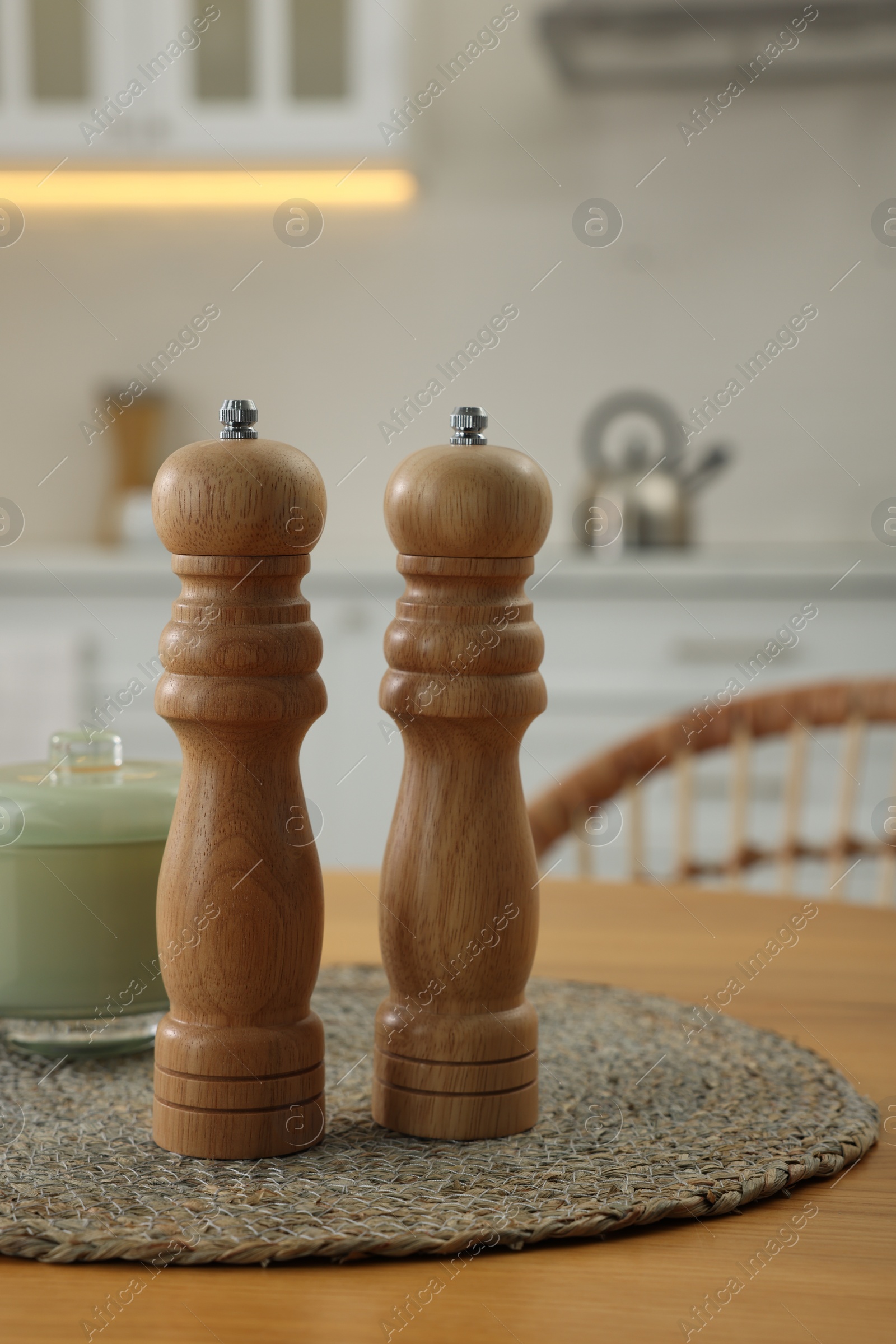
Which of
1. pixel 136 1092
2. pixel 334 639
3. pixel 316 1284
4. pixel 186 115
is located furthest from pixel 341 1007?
pixel 186 115

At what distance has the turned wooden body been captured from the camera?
0.50 m

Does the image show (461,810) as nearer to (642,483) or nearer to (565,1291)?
(565,1291)

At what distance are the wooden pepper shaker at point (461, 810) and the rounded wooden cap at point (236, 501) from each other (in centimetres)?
5

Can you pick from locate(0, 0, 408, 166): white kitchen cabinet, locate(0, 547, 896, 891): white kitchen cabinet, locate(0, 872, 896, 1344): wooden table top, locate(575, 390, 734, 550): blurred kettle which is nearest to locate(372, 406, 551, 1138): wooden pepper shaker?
locate(0, 872, 896, 1344): wooden table top

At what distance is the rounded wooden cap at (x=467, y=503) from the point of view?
522mm

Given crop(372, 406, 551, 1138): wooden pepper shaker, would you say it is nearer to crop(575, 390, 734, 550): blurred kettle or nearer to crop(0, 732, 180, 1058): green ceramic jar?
crop(0, 732, 180, 1058): green ceramic jar

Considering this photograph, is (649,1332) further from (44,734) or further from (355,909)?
(44,734)

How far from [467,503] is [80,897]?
256mm

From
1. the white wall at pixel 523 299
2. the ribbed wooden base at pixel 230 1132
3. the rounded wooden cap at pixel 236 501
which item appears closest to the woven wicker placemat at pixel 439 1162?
the ribbed wooden base at pixel 230 1132

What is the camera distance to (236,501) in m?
0.50

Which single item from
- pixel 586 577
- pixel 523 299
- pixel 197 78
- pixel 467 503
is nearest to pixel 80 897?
pixel 467 503

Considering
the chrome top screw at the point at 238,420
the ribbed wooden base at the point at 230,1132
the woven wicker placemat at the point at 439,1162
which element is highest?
the chrome top screw at the point at 238,420

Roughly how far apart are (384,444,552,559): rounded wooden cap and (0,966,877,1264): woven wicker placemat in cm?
23

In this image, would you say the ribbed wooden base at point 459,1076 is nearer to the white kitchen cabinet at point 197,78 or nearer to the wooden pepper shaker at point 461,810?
the wooden pepper shaker at point 461,810
